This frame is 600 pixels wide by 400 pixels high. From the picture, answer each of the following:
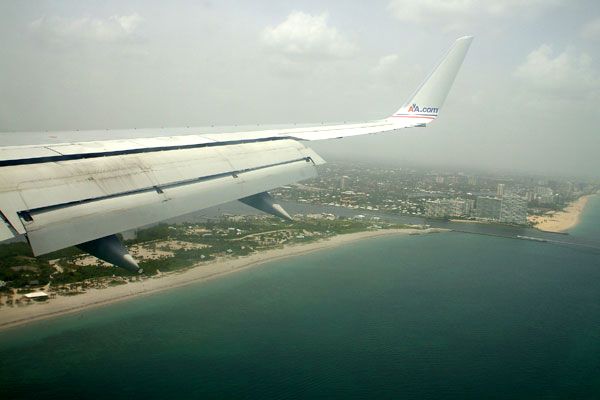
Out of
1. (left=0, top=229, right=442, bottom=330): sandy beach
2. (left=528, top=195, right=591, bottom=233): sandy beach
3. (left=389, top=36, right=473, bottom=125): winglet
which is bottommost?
(left=528, top=195, right=591, bottom=233): sandy beach

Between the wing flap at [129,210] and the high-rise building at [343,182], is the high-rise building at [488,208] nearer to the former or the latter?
the high-rise building at [343,182]

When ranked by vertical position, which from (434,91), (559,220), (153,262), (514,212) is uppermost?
(434,91)

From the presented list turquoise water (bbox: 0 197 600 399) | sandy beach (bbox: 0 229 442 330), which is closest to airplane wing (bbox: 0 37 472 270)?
turquoise water (bbox: 0 197 600 399)

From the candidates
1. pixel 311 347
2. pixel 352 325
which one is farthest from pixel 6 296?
pixel 352 325

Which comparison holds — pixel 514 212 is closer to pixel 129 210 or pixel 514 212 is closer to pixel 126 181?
pixel 126 181

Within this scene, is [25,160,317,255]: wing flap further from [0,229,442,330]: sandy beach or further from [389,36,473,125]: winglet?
[0,229,442,330]: sandy beach

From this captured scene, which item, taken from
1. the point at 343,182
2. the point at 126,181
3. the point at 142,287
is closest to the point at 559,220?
the point at 343,182

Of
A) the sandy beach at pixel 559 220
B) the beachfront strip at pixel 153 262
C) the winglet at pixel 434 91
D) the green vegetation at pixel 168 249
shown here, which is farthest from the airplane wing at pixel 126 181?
the sandy beach at pixel 559 220
